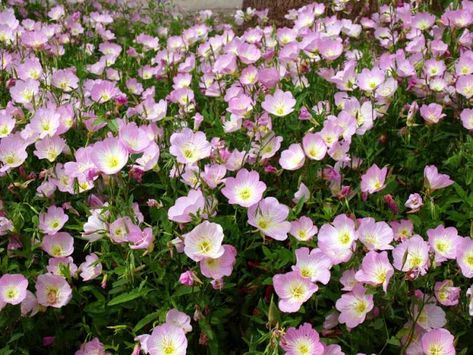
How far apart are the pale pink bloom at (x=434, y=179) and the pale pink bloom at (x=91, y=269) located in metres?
1.14

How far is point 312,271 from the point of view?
189cm

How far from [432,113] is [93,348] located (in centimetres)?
158

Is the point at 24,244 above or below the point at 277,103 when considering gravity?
below

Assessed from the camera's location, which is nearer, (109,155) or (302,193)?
(109,155)

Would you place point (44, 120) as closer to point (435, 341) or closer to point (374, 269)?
point (374, 269)

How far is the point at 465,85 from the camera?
2.70 m

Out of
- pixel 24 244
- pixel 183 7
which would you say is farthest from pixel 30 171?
pixel 183 7

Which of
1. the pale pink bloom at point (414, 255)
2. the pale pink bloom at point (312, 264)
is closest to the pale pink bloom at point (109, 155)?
the pale pink bloom at point (312, 264)

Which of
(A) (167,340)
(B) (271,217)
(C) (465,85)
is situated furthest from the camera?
(C) (465,85)

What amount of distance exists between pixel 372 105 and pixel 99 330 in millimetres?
1337

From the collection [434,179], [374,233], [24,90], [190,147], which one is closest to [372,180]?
[434,179]

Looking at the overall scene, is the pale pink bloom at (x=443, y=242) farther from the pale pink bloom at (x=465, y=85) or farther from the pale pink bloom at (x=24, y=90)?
the pale pink bloom at (x=24, y=90)

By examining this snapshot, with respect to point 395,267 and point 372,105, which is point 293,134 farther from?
point 395,267

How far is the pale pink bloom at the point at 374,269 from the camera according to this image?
5.77 ft
